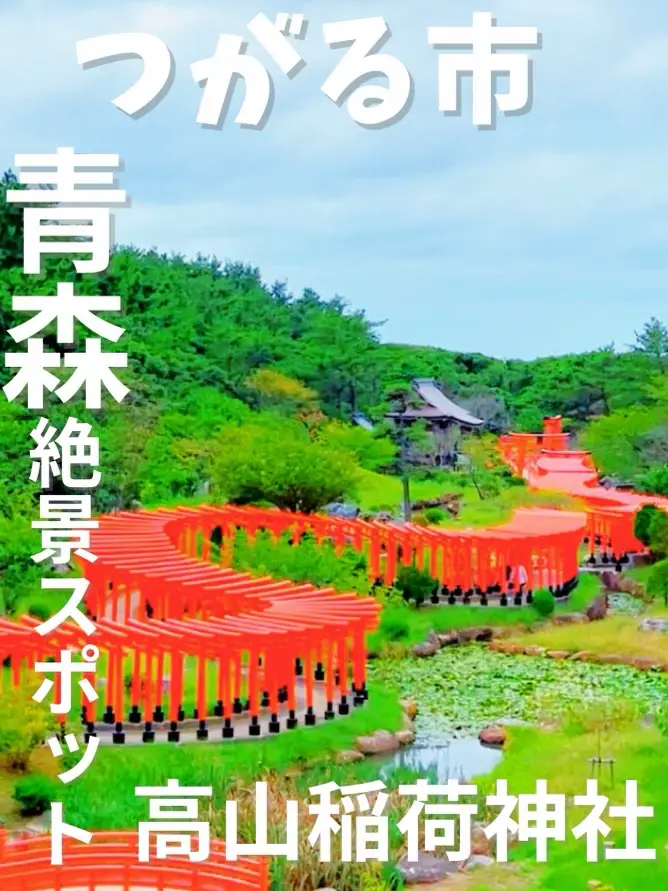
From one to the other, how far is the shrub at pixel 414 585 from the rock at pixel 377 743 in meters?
8.08

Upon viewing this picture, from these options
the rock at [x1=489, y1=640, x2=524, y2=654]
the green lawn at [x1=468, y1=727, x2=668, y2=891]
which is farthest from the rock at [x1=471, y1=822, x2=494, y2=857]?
the rock at [x1=489, y1=640, x2=524, y2=654]

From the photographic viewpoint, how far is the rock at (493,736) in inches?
734

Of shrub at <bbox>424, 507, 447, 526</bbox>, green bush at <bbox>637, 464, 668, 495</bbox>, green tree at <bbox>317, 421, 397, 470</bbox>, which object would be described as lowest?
shrub at <bbox>424, 507, 447, 526</bbox>

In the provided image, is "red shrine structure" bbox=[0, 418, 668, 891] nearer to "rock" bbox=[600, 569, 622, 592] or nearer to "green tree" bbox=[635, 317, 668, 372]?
"rock" bbox=[600, 569, 622, 592]

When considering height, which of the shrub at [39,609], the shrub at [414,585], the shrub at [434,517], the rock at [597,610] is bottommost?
the rock at [597,610]

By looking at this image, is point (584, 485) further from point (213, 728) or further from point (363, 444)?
point (213, 728)

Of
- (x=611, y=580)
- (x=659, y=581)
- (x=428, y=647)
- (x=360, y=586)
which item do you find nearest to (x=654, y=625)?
(x=659, y=581)

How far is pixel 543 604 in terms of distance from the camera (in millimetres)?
27156

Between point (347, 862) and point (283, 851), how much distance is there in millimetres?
558

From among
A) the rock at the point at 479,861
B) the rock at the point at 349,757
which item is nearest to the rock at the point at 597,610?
the rock at the point at 349,757

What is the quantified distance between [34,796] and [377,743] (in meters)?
4.99

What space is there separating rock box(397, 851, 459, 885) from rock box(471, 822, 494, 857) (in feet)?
1.68

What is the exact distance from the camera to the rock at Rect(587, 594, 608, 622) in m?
27.4

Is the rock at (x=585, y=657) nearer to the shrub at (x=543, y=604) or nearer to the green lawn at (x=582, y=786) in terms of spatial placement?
the shrub at (x=543, y=604)
